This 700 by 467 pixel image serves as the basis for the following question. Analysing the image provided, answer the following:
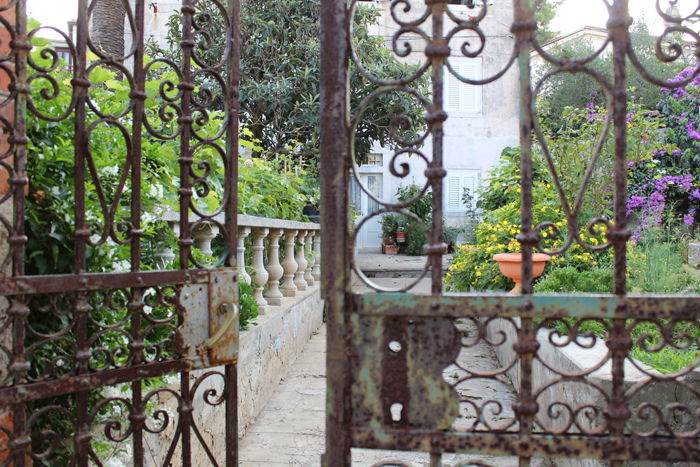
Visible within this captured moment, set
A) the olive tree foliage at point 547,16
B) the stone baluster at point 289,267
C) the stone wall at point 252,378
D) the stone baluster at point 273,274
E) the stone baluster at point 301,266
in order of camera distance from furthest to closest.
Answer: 1. the olive tree foliage at point 547,16
2. the stone baluster at point 301,266
3. the stone baluster at point 289,267
4. the stone baluster at point 273,274
5. the stone wall at point 252,378

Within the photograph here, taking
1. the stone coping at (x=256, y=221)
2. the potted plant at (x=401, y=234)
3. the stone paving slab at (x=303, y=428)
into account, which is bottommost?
the stone paving slab at (x=303, y=428)

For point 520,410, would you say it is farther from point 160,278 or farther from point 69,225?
point 69,225

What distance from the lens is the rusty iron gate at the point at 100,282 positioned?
1.40 m

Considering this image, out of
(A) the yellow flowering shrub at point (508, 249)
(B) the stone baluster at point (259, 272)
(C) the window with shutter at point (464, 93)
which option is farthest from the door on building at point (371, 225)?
(B) the stone baluster at point (259, 272)

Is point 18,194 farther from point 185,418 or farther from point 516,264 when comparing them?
point 516,264

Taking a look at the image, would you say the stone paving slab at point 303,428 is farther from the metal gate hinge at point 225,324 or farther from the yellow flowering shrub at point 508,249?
the yellow flowering shrub at point 508,249

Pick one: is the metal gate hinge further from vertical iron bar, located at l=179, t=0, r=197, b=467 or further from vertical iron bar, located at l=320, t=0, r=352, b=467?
vertical iron bar, located at l=320, t=0, r=352, b=467

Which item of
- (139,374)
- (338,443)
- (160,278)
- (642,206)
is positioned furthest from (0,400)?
(642,206)

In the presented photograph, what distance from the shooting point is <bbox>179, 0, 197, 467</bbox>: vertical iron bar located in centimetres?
168

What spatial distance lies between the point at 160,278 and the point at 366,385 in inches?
29.5

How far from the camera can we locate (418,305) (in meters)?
1.32

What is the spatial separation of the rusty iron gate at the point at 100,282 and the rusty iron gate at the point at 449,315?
55 cm

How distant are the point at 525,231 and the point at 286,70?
8.65 meters

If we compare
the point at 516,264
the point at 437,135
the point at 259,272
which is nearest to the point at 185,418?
the point at 437,135
